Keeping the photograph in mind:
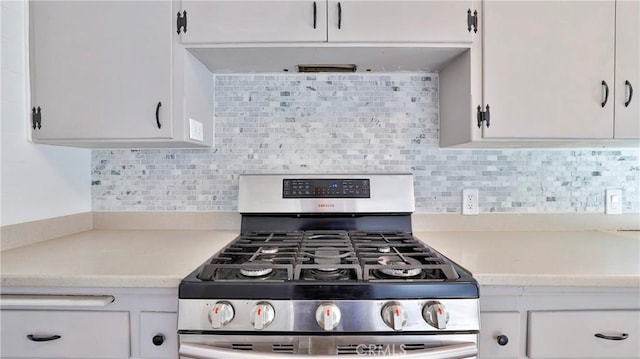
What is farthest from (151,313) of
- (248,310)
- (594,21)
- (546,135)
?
(594,21)

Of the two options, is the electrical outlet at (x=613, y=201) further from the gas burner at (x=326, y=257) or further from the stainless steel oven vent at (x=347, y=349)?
the stainless steel oven vent at (x=347, y=349)

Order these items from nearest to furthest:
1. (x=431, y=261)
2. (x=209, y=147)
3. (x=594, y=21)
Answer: (x=431, y=261) → (x=594, y=21) → (x=209, y=147)

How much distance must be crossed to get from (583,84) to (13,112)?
2.20 meters

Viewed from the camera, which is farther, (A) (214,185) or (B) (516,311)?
(A) (214,185)

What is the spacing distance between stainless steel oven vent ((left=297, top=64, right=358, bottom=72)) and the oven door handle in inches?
46.4

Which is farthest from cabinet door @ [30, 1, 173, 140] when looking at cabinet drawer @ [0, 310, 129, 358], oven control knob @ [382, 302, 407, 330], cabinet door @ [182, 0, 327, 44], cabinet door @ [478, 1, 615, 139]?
cabinet door @ [478, 1, 615, 139]

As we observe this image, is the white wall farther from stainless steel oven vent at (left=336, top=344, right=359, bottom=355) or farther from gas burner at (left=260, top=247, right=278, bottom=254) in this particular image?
stainless steel oven vent at (left=336, top=344, right=359, bottom=355)

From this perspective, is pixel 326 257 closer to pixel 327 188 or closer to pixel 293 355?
pixel 293 355

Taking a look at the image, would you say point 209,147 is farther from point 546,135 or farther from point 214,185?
point 546,135

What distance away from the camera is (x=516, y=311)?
1.02m

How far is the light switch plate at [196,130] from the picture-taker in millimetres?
1418

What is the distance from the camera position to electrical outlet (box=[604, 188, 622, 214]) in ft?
5.37

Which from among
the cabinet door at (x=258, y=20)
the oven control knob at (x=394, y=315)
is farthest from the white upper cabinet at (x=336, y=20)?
the oven control knob at (x=394, y=315)

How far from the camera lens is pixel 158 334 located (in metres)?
1.00
